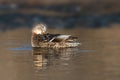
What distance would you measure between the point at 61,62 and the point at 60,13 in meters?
18.6

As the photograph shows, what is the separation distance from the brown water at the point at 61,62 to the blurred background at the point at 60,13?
33.9ft

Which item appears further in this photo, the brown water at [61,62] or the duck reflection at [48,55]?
the duck reflection at [48,55]

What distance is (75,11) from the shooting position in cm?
3241

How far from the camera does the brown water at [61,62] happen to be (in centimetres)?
1130

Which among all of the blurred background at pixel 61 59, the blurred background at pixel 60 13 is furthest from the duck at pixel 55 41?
the blurred background at pixel 60 13

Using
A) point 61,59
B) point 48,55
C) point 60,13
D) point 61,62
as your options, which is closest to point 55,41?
point 48,55

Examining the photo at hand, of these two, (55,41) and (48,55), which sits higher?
(55,41)

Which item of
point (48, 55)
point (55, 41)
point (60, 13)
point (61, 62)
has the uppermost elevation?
point (60, 13)

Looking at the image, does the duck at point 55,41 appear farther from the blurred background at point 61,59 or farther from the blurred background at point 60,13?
the blurred background at point 60,13

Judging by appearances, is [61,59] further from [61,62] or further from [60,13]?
[60,13]

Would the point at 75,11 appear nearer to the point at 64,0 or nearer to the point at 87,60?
the point at 64,0

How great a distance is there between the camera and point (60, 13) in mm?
31453

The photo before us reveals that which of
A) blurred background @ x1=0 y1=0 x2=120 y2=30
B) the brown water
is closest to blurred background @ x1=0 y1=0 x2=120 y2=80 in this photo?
the brown water

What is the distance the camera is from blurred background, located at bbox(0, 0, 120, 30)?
1104 inches
